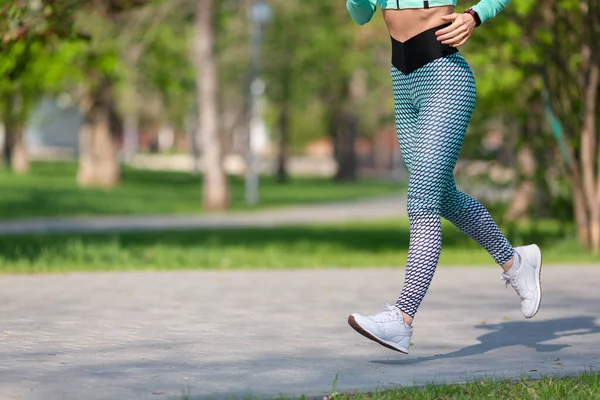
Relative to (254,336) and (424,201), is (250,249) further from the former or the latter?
(424,201)

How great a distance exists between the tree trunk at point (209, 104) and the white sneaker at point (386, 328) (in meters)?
26.4

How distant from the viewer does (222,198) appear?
3253 centimetres

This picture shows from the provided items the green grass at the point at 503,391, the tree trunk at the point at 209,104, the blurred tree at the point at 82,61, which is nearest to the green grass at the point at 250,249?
the blurred tree at the point at 82,61

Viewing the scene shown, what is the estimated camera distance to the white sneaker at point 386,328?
5.97 meters

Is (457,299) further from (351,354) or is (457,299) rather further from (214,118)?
(214,118)

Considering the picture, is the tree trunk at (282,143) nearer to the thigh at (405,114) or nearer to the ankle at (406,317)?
the thigh at (405,114)

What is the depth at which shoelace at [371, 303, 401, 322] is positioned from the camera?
605cm

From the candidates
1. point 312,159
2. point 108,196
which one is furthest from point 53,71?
point 312,159

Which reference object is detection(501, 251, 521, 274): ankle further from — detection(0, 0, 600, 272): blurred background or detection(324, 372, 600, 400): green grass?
detection(0, 0, 600, 272): blurred background

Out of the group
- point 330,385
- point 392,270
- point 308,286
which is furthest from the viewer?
point 392,270

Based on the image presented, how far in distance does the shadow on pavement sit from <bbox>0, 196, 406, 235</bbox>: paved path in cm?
1441

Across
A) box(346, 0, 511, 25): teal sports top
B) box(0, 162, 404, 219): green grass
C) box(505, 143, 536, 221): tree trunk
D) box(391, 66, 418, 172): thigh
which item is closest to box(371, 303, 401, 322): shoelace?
box(391, 66, 418, 172): thigh

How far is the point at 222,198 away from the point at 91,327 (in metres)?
25.1

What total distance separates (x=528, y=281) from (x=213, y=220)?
2178 cm
